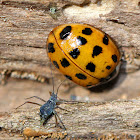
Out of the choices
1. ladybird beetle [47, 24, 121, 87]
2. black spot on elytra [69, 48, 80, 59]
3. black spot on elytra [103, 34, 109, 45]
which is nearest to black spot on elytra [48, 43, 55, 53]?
ladybird beetle [47, 24, 121, 87]

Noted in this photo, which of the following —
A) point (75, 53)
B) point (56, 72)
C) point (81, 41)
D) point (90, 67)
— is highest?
point (81, 41)

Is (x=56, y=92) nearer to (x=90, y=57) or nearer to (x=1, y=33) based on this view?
(x=90, y=57)

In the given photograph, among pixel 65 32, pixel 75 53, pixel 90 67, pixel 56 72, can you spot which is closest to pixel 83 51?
pixel 75 53

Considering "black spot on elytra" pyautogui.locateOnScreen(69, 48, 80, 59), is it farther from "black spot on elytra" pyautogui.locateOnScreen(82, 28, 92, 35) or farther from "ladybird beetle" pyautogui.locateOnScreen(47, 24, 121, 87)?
"black spot on elytra" pyautogui.locateOnScreen(82, 28, 92, 35)

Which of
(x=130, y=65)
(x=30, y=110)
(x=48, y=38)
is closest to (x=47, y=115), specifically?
(x=30, y=110)

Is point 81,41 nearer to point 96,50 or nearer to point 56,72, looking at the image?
point 96,50
